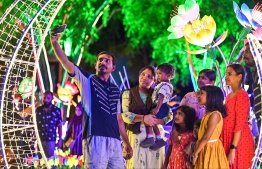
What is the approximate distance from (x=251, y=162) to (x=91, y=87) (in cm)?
221

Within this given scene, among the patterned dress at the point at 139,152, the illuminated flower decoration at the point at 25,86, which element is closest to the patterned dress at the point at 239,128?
the patterned dress at the point at 139,152

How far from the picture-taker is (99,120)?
291 inches

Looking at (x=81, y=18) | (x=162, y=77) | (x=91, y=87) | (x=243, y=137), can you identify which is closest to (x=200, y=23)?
(x=162, y=77)

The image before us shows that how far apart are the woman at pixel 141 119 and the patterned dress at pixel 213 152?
87 centimetres

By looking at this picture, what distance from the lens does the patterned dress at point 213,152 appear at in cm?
779

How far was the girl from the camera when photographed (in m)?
8.04

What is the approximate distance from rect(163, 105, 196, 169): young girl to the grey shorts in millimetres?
998

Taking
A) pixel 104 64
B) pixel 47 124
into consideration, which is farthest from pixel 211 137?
pixel 47 124

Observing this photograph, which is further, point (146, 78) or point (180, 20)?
point (180, 20)

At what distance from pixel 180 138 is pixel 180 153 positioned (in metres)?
0.18

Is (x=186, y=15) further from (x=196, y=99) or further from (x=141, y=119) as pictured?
(x=141, y=119)

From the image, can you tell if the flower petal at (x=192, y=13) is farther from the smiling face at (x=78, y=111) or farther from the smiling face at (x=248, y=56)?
the smiling face at (x=78, y=111)

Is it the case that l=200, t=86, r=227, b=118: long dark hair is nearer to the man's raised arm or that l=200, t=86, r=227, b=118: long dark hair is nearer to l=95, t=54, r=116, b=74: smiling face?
l=95, t=54, r=116, b=74: smiling face

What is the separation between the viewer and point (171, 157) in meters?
8.32
